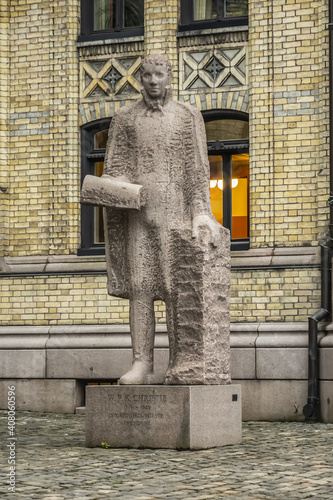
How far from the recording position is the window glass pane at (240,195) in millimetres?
14359

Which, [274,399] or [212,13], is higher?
[212,13]

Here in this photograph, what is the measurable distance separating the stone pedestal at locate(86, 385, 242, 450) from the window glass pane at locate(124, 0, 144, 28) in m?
6.95

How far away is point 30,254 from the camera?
49.0 feet

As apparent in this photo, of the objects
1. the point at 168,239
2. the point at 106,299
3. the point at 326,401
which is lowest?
the point at 326,401

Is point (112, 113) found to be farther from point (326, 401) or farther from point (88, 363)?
point (326, 401)

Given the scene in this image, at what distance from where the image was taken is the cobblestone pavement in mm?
7098

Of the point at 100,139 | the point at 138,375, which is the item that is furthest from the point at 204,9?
the point at 138,375

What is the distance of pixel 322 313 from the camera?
43.2 ft

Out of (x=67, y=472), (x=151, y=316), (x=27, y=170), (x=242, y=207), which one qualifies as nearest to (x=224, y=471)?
(x=67, y=472)

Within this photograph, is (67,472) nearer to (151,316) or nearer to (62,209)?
(151,316)

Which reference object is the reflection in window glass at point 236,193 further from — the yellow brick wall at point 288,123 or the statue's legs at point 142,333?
the statue's legs at point 142,333

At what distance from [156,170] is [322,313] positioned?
4208mm

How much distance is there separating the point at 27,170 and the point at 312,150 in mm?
4135

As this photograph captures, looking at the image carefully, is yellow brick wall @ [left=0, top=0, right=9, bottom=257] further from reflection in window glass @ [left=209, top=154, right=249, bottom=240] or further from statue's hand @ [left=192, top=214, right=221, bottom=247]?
statue's hand @ [left=192, top=214, right=221, bottom=247]
